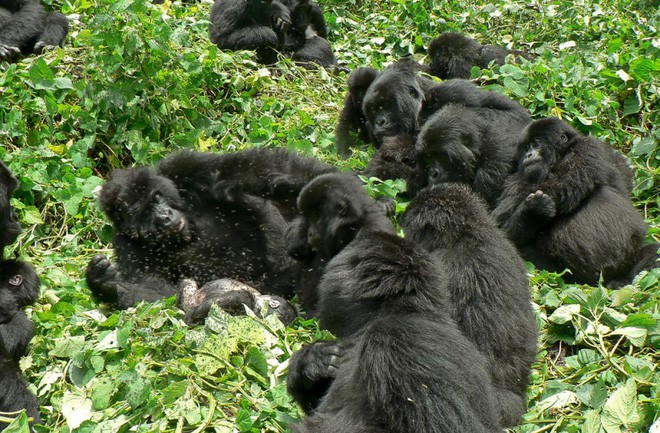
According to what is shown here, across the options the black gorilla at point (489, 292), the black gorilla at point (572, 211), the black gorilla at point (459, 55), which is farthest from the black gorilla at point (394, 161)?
the black gorilla at point (489, 292)

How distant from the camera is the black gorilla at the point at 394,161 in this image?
7.70 metres

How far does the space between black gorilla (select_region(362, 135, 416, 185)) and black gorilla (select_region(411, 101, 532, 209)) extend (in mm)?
333

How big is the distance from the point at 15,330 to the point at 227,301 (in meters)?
1.36

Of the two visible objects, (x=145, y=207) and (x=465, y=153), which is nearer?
(x=145, y=207)

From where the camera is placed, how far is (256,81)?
30.1 ft

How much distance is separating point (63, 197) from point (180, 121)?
1.40 metres

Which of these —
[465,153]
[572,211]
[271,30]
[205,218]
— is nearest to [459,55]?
[271,30]

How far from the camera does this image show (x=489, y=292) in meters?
4.63

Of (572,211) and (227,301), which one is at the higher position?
(572,211)

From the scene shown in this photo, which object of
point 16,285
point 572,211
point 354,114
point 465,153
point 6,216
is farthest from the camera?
point 354,114

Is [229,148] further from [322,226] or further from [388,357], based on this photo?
[388,357]

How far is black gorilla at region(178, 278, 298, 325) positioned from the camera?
5672 millimetres

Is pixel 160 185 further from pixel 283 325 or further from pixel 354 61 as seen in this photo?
pixel 354 61

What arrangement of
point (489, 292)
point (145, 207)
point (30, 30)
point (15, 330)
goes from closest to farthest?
point (489, 292), point (15, 330), point (145, 207), point (30, 30)
